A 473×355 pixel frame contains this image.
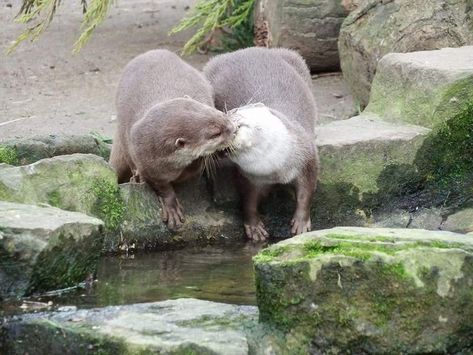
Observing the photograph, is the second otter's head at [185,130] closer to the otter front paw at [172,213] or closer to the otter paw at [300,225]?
the otter front paw at [172,213]

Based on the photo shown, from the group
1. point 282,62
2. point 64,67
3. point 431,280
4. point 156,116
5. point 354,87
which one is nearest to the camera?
point 431,280

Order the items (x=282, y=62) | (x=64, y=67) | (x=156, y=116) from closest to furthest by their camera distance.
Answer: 1. (x=156, y=116)
2. (x=282, y=62)
3. (x=64, y=67)

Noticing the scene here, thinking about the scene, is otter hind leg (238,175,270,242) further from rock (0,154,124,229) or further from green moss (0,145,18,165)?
green moss (0,145,18,165)

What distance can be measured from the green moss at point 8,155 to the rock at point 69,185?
2.64ft

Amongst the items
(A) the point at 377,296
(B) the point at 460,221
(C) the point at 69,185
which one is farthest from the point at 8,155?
(A) the point at 377,296

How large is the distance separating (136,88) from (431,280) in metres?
2.80

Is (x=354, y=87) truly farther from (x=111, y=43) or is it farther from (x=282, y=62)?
(x=111, y=43)

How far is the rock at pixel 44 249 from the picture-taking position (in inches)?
171

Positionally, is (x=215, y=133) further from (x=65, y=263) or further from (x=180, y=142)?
(x=65, y=263)

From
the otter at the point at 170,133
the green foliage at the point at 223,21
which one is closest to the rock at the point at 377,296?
the otter at the point at 170,133

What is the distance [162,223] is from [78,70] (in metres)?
3.91

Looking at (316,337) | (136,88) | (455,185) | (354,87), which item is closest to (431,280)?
(316,337)

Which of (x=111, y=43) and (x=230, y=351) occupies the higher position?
(x=230, y=351)

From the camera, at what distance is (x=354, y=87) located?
7887 mm
